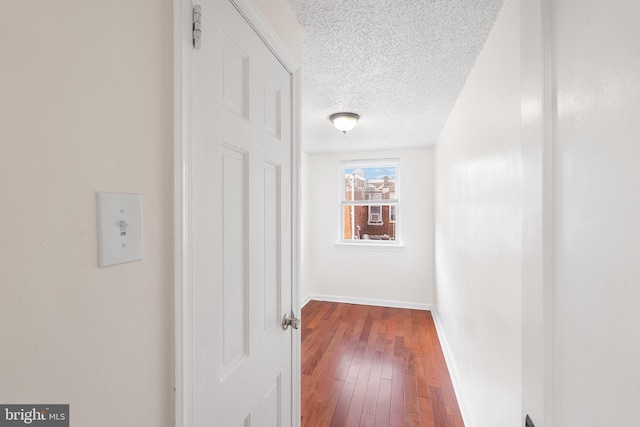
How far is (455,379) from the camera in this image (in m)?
2.18

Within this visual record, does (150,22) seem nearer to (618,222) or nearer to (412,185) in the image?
(618,222)

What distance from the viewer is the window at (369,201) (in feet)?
13.9

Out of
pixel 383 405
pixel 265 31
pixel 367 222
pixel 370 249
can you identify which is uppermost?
pixel 265 31

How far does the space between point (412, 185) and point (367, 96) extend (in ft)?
7.05

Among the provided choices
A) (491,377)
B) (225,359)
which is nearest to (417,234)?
(491,377)

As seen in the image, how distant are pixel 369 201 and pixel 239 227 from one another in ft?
11.7

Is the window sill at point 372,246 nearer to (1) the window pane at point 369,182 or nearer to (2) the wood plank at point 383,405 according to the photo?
(1) the window pane at point 369,182

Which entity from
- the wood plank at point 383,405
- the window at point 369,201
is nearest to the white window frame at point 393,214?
the window at point 369,201

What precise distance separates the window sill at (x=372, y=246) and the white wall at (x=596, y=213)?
A: 11.9 ft

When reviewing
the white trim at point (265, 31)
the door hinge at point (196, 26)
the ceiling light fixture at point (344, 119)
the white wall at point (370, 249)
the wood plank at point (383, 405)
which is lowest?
the wood plank at point (383, 405)

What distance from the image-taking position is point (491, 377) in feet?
4.54

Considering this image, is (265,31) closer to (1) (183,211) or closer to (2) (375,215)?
(1) (183,211)

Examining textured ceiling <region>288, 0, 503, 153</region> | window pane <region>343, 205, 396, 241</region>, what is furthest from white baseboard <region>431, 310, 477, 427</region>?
textured ceiling <region>288, 0, 503, 153</region>

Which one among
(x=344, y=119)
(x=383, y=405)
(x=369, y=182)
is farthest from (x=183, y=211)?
(x=369, y=182)
